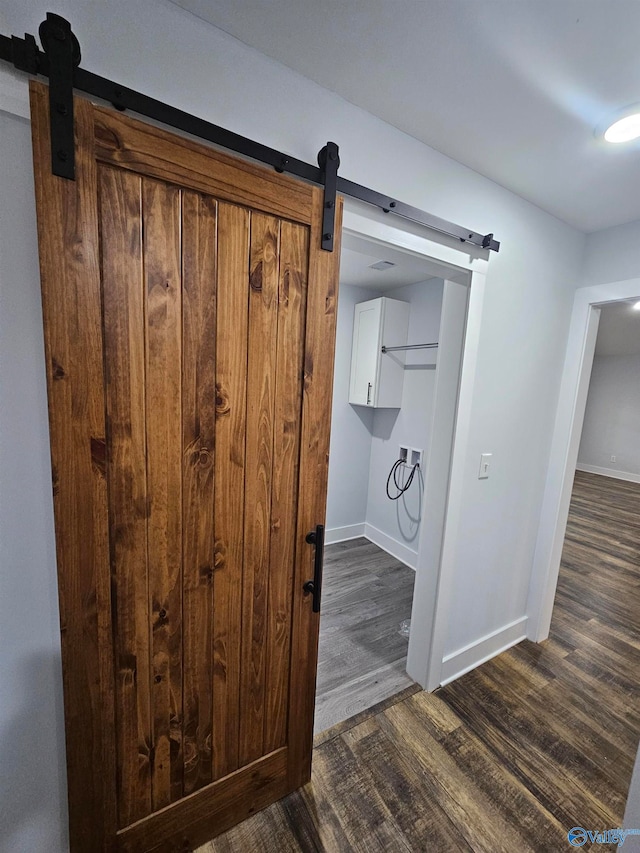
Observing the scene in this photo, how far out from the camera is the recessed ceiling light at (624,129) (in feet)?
3.87

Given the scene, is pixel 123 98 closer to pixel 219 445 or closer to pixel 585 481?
pixel 219 445

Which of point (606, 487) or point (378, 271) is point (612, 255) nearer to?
point (378, 271)

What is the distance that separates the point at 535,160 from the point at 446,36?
2.44 ft

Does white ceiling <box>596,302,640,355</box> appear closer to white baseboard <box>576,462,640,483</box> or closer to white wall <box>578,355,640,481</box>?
white wall <box>578,355,640,481</box>

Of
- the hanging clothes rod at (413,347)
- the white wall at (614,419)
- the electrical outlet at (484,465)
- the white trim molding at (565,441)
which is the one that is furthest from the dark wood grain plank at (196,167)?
the white wall at (614,419)

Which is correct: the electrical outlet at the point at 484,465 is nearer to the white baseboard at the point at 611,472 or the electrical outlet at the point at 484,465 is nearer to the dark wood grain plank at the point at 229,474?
the dark wood grain plank at the point at 229,474

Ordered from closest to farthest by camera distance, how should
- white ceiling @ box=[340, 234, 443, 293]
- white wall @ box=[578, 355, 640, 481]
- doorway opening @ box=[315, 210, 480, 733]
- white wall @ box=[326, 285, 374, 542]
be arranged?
white ceiling @ box=[340, 234, 443, 293] < doorway opening @ box=[315, 210, 480, 733] < white wall @ box=[326, 285, 374, 542] < white wall @ box=[578, 355, 640, 481]

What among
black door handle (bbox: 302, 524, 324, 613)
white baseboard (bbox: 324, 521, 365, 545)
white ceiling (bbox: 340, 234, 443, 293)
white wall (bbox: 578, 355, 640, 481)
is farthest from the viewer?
white wall (bbox: 578, 355, 640, 481)

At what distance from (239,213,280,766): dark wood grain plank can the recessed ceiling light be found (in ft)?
4.15

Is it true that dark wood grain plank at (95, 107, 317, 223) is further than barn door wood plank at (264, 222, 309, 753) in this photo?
No

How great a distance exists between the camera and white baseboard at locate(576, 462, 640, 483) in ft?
22.9

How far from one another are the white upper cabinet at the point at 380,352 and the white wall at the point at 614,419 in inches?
263

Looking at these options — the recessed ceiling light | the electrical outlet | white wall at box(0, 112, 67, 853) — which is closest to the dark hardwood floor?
white wall at box(0, 112, 67, 853)

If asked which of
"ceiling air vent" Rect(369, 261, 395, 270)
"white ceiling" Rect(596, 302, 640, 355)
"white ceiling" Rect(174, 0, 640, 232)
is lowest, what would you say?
"ceiling air vent" Rect(369, 261, 395, 270)
